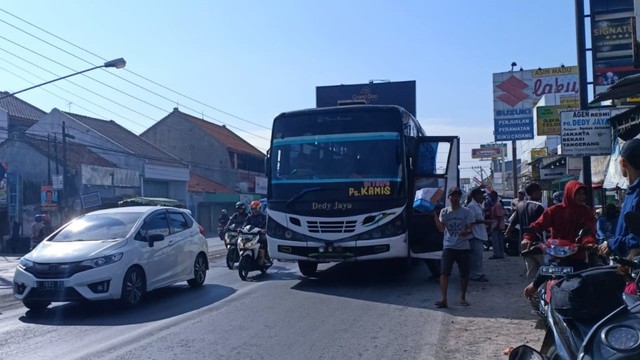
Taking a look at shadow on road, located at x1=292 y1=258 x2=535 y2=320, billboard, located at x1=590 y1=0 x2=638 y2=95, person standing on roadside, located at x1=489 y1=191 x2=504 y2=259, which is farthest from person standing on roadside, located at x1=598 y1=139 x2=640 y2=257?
person standing on roadside, located at x1=489 y1=191 x2=504 y2=259

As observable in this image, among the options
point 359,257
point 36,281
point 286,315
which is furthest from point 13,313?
point 359,257

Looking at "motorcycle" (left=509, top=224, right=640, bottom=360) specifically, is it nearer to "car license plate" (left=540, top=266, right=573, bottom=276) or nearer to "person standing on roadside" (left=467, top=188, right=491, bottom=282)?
"car license plate" (left=540, top=266, right=573, bottom=276)

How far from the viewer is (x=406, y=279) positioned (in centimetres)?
1320

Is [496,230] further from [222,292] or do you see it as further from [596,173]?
[222,292]

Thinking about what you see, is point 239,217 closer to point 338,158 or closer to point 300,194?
point 300,194

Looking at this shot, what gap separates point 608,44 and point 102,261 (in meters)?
10.8

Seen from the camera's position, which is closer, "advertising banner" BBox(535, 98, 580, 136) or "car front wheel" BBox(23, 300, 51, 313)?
"car front wheel" BBox(23, 300, 51, 313)

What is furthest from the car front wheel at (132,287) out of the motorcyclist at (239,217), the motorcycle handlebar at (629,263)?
the motorcycle handlebar at (629,263)

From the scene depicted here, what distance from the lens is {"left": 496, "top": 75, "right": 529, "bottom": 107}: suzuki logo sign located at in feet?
86.0

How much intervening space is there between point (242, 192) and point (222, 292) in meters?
49.1

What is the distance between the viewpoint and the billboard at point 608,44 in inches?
531

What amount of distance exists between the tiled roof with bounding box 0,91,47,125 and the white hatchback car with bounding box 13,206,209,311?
1749 inches

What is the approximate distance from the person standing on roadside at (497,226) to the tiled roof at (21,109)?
145 ft

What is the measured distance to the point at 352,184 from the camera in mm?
12008
